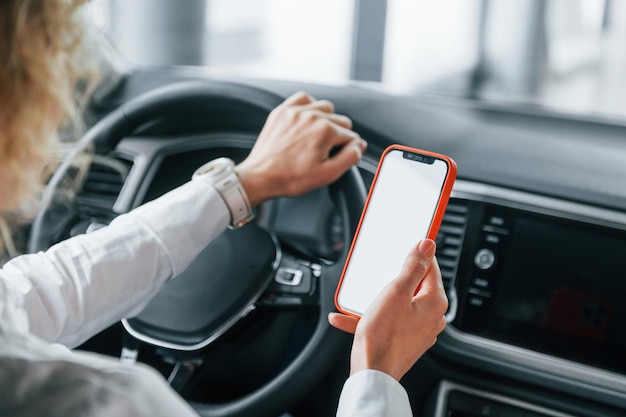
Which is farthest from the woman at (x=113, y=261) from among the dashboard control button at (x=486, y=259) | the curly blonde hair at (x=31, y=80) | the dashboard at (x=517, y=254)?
the dashboard control button at (x=486, y=259)

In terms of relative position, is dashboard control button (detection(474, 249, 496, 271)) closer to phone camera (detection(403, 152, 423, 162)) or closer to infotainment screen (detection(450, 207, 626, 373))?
infotainment screen (detection(450, 207, 626, 373))

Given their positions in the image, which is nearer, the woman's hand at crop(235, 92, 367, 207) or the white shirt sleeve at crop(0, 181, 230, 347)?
the white shirt sleeve at crop(0, 181, 230, 347)

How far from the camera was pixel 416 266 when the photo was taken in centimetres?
75

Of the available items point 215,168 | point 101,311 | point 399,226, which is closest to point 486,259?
point 399,226

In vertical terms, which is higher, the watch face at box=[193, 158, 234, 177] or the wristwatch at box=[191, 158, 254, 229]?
the watch face at box=[193, 158, 234, 177]

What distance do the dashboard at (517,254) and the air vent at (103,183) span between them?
0.26 meters

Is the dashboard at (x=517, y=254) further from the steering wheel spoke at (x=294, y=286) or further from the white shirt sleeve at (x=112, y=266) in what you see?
the white shirt sleeve at (x=112, y=266)

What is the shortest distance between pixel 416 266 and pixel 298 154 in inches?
12.1

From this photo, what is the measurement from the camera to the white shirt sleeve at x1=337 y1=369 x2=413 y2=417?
0.70 meters

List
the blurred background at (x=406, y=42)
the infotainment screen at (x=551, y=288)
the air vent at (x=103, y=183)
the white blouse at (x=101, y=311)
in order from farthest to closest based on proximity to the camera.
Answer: the blurred background at (x=406, y=42), the air vent at (x=103, y=183), the infotainment screen at (x=551, y=288), the white blouse at (x=101, y=311)

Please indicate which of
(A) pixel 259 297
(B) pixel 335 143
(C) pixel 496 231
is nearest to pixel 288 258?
(A) pixel 259 297

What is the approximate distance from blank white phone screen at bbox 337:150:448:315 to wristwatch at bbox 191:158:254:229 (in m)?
0.19

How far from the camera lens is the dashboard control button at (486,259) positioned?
3.28 feet

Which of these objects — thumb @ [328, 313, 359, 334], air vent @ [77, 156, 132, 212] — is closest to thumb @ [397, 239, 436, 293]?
thumb @ [328, 313, 359, 334]
